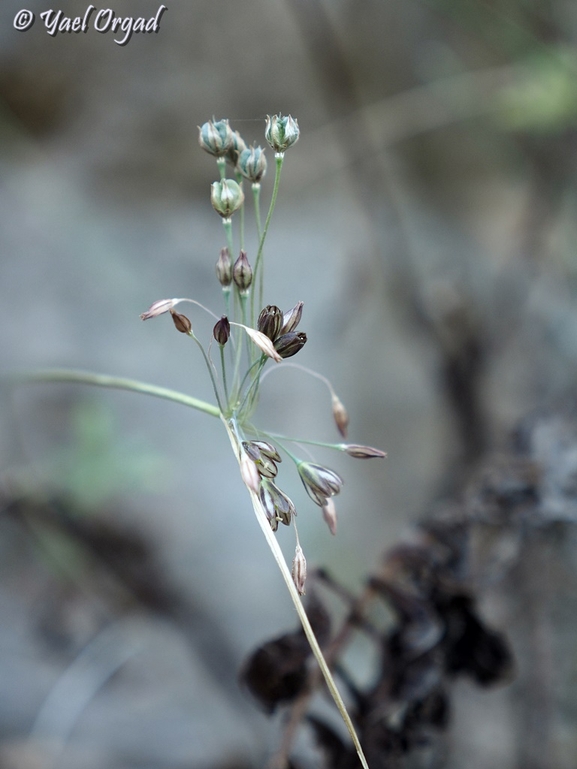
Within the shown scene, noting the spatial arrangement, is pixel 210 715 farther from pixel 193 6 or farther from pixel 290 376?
pixel 193 6

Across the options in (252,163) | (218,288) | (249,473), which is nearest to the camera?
(249,473)

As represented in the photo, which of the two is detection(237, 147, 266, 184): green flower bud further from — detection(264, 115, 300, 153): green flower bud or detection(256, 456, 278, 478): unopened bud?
detection(256, 456, 278, 478): unopened bud

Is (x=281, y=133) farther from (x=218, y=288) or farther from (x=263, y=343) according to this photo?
(x=218, y=288)

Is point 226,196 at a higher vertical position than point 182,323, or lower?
higher

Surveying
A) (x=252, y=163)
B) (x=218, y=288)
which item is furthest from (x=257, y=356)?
(x=218, y=288)

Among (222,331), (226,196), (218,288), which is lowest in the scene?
(222,331)

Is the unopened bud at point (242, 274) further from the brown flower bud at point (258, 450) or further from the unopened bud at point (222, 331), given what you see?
the brown flower bud at point (258, 450)

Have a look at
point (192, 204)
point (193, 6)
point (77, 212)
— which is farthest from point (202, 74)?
point (77, 212)

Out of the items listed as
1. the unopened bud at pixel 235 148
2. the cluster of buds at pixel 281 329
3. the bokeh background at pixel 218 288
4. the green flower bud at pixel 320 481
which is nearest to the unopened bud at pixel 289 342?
the cluster of buds at pixel 281 329
